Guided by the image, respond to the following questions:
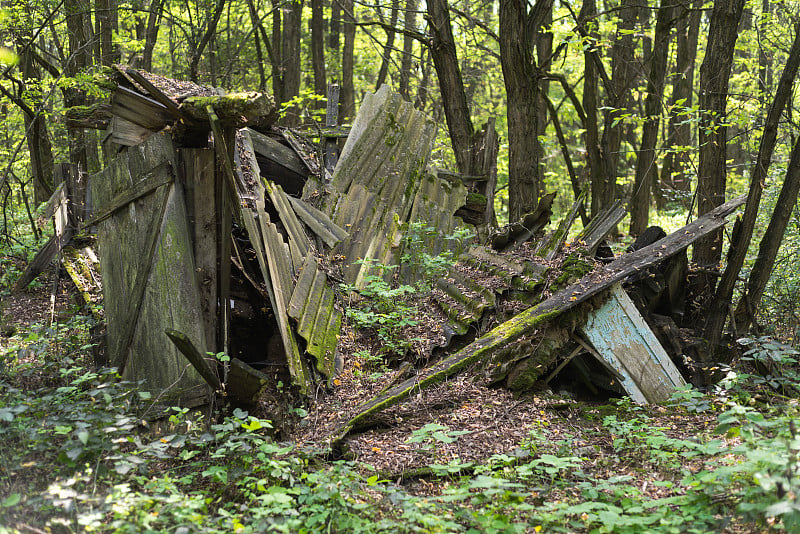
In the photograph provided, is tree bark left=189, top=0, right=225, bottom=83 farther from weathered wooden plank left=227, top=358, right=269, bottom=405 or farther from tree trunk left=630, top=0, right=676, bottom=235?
weathered wooden plank left=227, top=358, right=269, bottom=405

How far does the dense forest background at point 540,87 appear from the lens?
639 centimetres

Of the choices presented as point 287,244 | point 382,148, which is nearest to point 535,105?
point 382,148

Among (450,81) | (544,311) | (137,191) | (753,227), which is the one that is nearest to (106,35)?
(450,81)

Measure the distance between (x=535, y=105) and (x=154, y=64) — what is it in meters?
14.3

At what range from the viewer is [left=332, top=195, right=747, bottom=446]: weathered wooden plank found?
517 centimetres

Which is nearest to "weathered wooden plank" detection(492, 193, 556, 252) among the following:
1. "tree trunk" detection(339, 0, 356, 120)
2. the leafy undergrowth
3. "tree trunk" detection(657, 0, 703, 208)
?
the leafy undergrowth

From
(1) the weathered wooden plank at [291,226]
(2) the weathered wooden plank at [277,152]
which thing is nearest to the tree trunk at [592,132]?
(2) the weathered wooden plank at [277,152]

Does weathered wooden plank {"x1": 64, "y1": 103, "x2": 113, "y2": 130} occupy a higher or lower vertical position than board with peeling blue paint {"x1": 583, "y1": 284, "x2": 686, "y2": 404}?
higher

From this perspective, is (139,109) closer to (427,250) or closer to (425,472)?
(425,472)

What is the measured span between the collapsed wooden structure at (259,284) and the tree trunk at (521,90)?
3.03 metres

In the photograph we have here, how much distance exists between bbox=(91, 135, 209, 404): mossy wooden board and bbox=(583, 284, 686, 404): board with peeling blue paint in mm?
3643

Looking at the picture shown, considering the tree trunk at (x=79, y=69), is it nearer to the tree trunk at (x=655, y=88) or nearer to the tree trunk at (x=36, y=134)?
the tree trunk at (x=36, y=134)

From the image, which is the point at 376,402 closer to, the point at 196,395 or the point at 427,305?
the point at 196,395

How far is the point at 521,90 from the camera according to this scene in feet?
30.5
